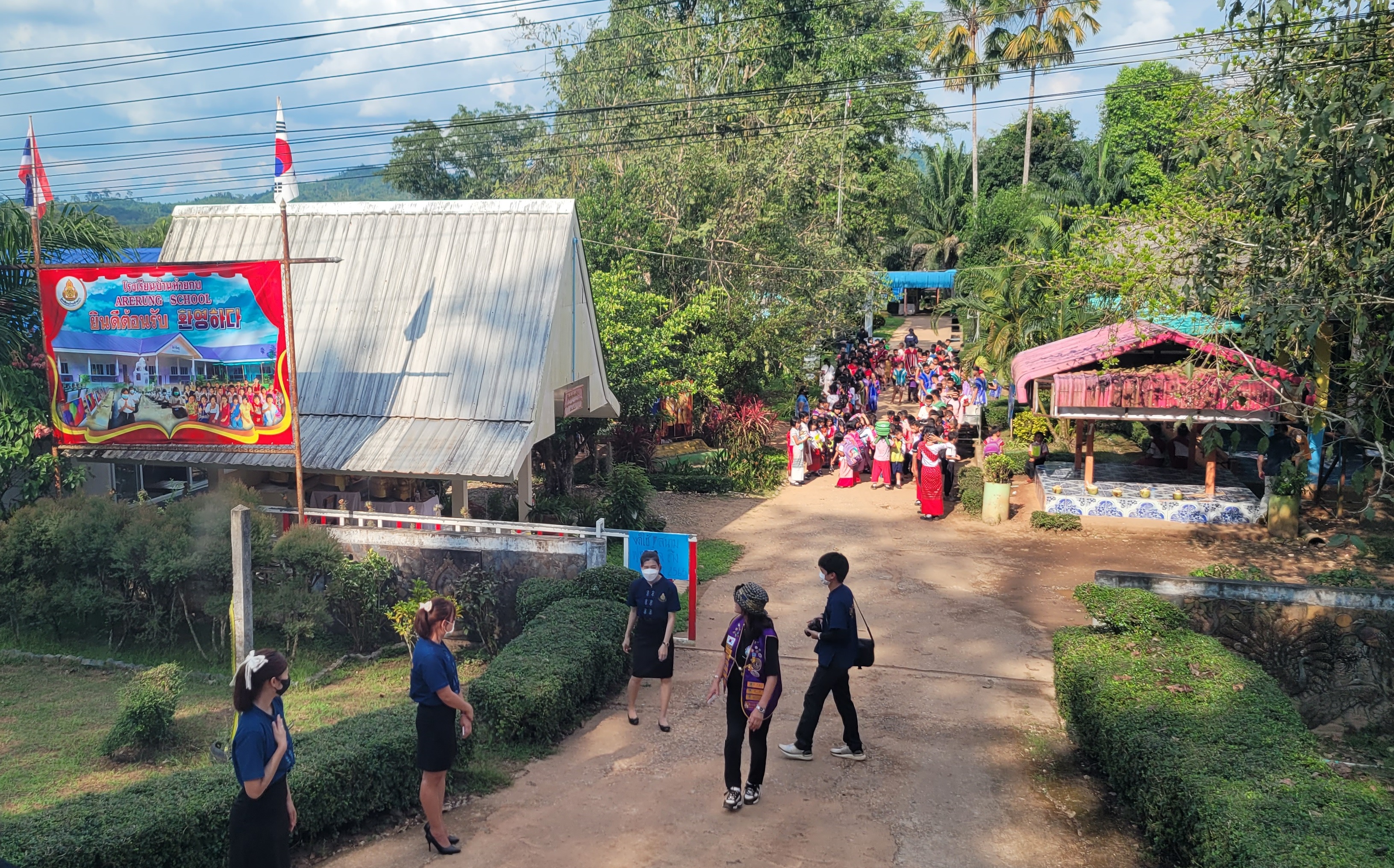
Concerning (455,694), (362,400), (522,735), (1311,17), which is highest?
(1311,17)

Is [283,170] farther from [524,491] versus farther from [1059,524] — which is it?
[1059,524]

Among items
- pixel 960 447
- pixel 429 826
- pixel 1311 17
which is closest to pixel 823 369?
pixel 960 447

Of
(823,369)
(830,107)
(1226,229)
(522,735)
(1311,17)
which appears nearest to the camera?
(522,735)

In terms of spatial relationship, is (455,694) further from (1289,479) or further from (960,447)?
(960,447)

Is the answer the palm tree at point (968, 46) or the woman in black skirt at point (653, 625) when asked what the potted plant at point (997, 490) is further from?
the palm tree at point (968, 46)

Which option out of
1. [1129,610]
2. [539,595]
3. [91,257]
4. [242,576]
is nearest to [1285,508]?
[1129,610]

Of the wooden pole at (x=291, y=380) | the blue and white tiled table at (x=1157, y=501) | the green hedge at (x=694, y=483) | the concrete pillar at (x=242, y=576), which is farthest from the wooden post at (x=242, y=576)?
the blue and white tiled table at (x=1157, y=501)

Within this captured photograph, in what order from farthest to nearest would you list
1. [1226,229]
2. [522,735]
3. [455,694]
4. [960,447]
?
[960,447], [1226,229], [522,735], [455,694]

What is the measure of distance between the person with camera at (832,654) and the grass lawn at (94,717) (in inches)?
158

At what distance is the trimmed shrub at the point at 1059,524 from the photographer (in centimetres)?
1750

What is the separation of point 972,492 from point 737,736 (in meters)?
12.4

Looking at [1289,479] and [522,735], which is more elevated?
[1289,479]

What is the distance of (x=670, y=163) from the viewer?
2498cm

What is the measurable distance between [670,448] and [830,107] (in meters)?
17.8
